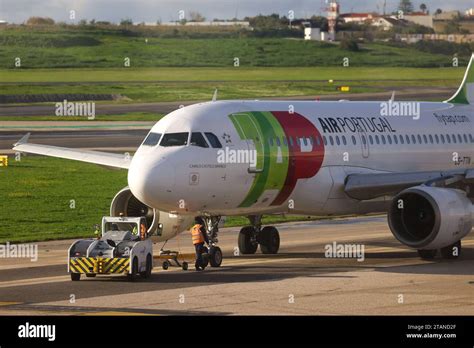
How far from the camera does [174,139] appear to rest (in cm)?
3531

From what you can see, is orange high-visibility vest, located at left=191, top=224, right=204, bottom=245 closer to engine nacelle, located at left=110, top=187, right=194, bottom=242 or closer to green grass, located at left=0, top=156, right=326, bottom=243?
engine nacelle, located at left=110, top=187, right=194, bottom=242

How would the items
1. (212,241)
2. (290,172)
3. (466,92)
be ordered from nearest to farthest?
(212,241), (290,172), (466,92)

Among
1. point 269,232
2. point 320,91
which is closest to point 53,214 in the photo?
point 269,232

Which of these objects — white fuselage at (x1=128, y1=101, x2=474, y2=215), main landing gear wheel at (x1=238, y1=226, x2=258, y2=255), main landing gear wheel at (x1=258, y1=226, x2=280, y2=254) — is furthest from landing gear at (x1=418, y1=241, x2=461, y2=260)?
main landing gear wheel at (x1=238, y1=226, x2=258, y2=255)

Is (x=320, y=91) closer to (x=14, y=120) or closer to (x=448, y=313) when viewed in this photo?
(x=14, y=120)

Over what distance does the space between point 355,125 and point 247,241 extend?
518 centimetres

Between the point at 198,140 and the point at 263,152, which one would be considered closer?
the point at 198,140

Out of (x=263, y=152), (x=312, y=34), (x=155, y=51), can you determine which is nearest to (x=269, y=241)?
(x=263, y=152)

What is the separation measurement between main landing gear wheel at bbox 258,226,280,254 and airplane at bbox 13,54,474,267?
0.10 feet

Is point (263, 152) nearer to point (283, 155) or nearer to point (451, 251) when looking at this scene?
point (283, 155)

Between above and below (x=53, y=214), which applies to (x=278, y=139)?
above

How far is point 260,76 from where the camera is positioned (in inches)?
5187

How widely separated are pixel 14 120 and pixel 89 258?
69.0 meters
